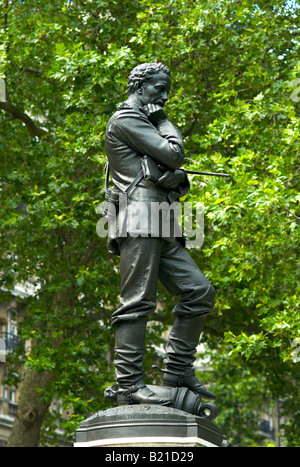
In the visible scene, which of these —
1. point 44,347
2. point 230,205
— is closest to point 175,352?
point 230,205

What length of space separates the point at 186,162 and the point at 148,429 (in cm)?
947

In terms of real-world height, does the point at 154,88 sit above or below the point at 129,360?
above

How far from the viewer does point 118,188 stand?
22.4ft

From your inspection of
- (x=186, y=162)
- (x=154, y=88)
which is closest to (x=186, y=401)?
(x=154, y=88)

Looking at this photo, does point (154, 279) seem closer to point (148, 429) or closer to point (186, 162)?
point (148, 429)

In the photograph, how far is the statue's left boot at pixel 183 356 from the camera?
6.60m

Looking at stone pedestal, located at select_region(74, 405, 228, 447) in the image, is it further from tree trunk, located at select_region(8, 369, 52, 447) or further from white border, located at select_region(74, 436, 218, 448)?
tree trunk, located at select_region(8, 369, 52, 447)

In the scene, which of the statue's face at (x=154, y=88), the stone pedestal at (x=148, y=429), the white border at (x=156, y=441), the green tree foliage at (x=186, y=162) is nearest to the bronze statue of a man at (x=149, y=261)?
the statue's face at (x=154, y=88)

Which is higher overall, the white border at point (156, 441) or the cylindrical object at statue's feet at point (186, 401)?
the cylindrical object at statue's feet at point (186, 401)

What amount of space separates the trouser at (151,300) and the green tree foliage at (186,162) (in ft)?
19.8

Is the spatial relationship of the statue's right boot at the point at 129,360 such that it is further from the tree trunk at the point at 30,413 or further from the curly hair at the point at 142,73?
the tree trunk at the point at 30,413

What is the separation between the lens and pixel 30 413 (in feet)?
54.1

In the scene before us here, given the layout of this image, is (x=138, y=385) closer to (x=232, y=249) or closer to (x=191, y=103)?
(x=232, y=249)

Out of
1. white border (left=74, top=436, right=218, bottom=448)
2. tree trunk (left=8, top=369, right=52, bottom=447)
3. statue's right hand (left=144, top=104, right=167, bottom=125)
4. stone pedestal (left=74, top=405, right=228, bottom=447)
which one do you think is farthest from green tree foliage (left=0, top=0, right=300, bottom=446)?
white border (left=74, top=436, right=218, bottom=448)
